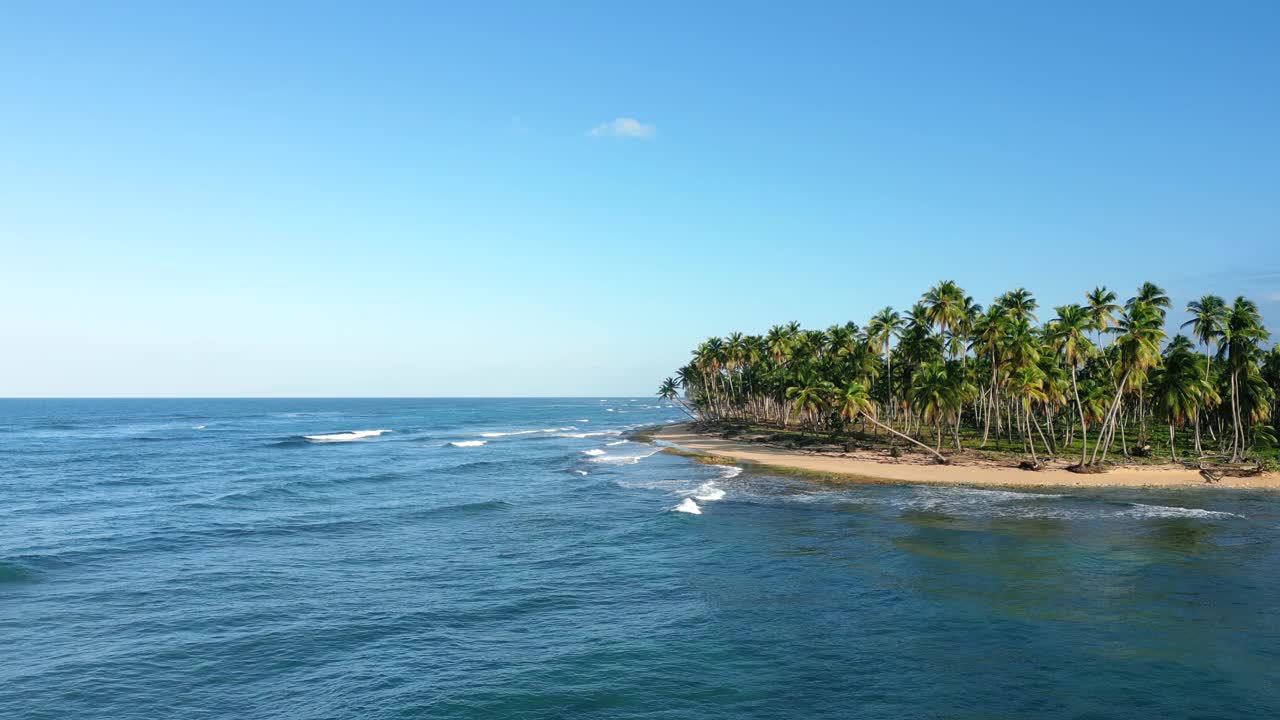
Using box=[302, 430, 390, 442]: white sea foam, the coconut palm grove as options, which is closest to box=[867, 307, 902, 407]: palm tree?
the coconut palm grove

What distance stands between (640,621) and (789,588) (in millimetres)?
7804

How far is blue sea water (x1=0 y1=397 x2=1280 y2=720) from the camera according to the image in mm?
21109

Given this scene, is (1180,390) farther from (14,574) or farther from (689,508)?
(14,574)

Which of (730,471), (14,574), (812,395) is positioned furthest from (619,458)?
(14,574)

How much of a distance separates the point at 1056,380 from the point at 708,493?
39811 mm

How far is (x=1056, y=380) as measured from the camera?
71500 mm

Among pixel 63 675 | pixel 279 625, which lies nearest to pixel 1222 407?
pixel 279 625

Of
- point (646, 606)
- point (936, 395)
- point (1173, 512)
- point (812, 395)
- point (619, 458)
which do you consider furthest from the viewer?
point (619, 458)

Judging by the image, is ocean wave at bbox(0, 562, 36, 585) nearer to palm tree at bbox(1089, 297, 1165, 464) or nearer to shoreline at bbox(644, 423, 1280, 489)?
shoreline at bbox(644, 423, 1280, 489)

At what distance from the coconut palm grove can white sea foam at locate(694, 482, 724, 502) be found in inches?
764

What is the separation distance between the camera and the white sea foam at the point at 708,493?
184 ft

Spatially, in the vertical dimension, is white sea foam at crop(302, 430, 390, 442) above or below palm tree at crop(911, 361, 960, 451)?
below

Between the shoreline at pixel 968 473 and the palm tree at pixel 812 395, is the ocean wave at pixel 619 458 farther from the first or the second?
the palm tree at pixel 812 395

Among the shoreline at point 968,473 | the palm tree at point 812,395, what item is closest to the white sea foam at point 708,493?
the shoreline at point 968,473
